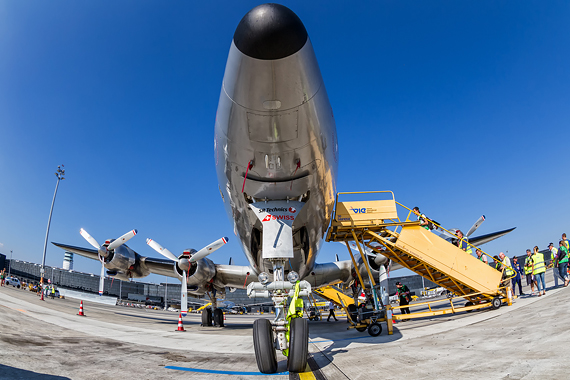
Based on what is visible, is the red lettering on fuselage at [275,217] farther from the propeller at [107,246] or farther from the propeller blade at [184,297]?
the propeller at [107,246]

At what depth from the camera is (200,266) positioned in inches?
506

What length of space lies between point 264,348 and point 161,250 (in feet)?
30.9

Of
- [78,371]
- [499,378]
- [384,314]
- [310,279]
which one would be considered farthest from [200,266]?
[499,378]

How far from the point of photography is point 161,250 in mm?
12773

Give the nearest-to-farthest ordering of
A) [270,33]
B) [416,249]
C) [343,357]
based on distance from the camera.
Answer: [270,33]
[343,357]
[416,249]

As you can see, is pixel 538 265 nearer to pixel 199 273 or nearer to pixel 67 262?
pixel 199 273

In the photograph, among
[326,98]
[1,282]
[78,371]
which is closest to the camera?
[78,371]

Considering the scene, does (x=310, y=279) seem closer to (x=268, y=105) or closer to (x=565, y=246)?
(x=565, y=246)

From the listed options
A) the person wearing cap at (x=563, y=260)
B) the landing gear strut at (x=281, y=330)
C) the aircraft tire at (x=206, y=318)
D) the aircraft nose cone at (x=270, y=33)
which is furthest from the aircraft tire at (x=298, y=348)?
the person wearing cap at (x=563, y=260)

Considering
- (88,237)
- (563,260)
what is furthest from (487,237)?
(88,237)

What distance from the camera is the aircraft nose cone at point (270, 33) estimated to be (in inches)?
163

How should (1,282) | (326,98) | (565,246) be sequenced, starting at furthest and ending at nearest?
1. (1,282)
2. (565,246)
3. (326,98)

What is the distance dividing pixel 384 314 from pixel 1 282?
36.2m

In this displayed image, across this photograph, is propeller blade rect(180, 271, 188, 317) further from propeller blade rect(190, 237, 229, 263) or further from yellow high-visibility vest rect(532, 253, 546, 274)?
yellow high-visibility vest rect(532, 253, 546, 274)
